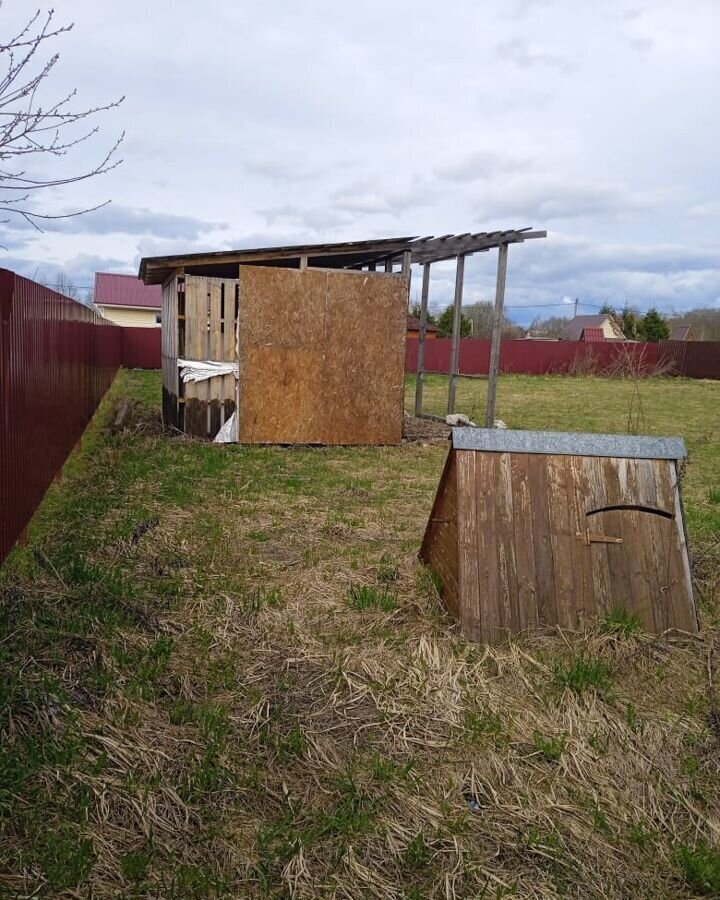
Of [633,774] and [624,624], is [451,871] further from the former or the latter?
[624,624]

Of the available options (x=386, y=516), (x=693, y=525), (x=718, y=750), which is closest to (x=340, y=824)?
(x=718, y=750)

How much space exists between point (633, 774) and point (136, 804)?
1.91m

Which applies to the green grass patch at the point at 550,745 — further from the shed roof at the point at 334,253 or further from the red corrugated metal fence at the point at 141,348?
the red corrugated metal fence at the point at 141,348

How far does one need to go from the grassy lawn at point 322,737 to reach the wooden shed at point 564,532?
19 centimetres

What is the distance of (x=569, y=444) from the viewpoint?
13.9 feet

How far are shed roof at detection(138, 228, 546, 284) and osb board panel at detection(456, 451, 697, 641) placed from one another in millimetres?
7022

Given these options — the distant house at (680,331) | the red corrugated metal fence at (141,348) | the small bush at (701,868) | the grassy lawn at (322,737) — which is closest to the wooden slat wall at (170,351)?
the grassy lawn at (322,737)

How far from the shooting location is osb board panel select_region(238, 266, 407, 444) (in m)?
10.3

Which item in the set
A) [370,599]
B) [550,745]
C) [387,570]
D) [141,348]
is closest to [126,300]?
[141,348]

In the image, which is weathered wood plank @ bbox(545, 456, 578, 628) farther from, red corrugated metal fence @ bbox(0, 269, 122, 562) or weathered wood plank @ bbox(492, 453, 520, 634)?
red corrugated metal fence @ bbox(0, 269, 122, 562)

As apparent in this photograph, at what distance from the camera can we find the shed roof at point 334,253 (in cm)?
1032

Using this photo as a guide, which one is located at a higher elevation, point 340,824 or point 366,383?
point 366,383

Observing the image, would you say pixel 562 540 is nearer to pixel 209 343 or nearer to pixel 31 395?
pixel 31 395

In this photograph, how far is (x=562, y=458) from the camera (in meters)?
4.21
